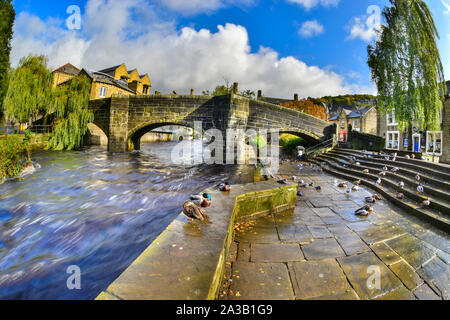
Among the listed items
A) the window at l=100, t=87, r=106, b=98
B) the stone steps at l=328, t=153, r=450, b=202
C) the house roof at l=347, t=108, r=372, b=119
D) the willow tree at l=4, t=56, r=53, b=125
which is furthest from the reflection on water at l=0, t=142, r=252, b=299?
the house roof at l=347, t=108, r=372, b=119

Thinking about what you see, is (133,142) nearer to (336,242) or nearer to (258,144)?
(258,144)

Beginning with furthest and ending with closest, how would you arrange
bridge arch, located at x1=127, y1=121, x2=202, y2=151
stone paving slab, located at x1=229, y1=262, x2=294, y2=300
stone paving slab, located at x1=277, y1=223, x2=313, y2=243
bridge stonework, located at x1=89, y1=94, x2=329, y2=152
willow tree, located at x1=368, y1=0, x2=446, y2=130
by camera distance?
bridge arch, located at x1=127, y1=121, x2=202, y2=151 → bridge stonework, located at x1=89, y1=94, x2=329, y2=152 → willow tree, located at x1=368, y1=0, x2=446, y2=130 → stone paving slab, located at x1=277, y1=223, x2=313, y2=243 → stone paving slab, located at x1=229, y1=262, x2=294, y2=300

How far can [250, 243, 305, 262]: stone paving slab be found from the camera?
2.42m

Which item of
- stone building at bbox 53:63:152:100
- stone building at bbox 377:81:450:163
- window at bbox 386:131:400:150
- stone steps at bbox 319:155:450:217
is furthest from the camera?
stone building at bbox 53:63:152:100

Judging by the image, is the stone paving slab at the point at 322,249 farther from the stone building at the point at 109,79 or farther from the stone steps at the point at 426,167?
the stone building at the point at 109,79

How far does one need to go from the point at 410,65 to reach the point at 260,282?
1608 centimetres

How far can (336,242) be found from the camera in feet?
9.51

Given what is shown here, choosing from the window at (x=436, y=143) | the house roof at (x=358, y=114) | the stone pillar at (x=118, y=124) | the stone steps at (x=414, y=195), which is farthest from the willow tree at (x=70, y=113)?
the house roof at (x=358, y=114)

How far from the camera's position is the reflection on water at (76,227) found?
2727 millimetres

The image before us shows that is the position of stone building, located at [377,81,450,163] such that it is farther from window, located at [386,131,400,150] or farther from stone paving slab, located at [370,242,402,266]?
stone paving slab, located at [370,242,402,266]

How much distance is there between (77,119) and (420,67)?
920 inches

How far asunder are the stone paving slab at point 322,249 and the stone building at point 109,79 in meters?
30.2

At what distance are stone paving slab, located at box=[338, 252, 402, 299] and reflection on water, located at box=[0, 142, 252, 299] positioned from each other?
290cm

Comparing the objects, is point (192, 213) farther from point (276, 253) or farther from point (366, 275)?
point (366, 275)
